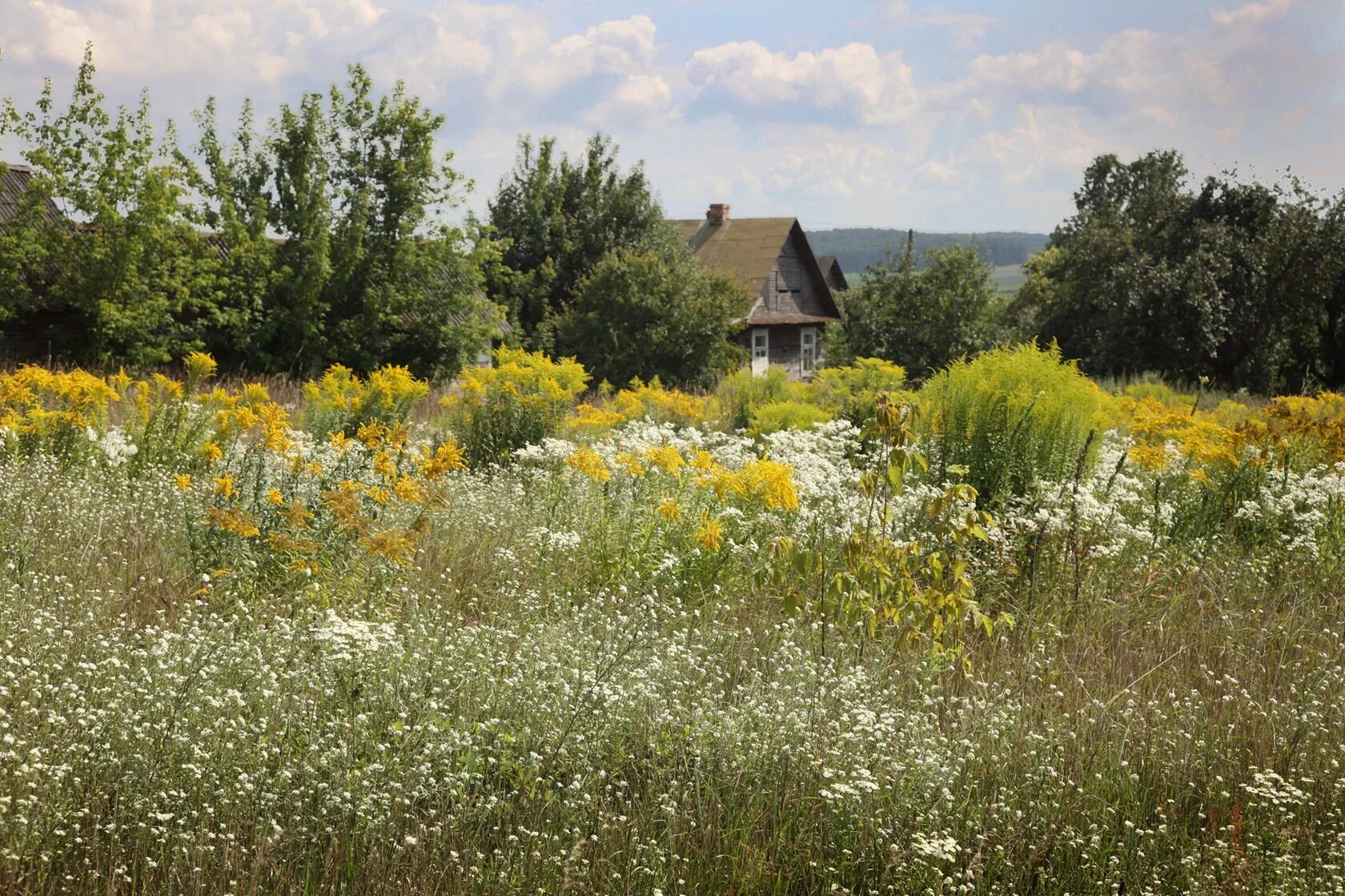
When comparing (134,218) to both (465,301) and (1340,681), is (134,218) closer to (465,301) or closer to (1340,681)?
(465,301)

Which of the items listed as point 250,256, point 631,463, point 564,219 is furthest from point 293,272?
point 631,463

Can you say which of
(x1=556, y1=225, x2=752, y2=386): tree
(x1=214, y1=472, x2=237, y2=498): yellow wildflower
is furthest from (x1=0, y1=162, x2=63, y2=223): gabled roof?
(x1=214, y1=472, x2=237, y2=498): yellow wildflower

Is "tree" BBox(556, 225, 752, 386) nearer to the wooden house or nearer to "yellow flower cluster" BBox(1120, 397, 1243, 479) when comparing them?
the wooden house

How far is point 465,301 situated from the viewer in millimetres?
26812

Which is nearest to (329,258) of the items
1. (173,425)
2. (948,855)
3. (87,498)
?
(173,425)

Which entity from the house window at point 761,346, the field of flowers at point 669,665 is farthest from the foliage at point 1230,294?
the field of flowers at point 669,665

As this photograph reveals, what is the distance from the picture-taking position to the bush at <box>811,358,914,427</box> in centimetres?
1165

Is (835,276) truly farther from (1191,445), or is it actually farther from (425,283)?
(1191,445)

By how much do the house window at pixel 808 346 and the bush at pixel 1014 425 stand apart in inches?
1263

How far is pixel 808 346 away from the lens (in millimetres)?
40562

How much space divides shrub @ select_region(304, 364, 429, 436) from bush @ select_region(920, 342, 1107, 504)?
4.62 meters

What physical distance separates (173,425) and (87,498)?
1.80m

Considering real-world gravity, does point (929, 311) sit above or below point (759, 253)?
below

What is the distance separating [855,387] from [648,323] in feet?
44.3
